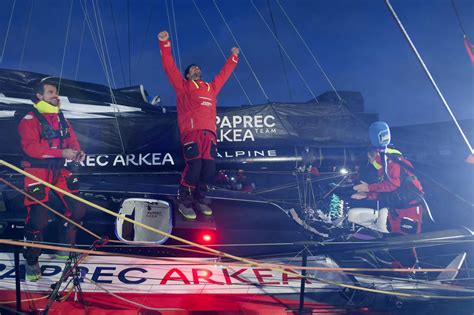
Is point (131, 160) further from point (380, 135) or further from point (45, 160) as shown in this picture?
point (380, 135)

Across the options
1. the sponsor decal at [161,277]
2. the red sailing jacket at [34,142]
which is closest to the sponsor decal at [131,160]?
the red sailing jacket at [34,142]

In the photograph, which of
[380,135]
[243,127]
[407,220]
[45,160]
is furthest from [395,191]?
[45,160]

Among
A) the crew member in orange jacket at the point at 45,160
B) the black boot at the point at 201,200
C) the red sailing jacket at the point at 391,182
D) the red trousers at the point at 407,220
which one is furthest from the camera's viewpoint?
the red sailing jacket at the point at 391,182

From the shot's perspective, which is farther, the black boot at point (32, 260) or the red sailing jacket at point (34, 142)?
the red sailing jacket at point (34, 142)

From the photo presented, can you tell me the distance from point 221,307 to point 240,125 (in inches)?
168

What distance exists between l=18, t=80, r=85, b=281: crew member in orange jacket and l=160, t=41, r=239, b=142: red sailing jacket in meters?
1.01

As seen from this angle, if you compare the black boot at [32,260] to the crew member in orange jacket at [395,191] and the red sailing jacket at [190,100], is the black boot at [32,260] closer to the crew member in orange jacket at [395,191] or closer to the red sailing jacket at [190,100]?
the red sailing jacket at [190,100]

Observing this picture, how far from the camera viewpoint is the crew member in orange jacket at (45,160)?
3.38m

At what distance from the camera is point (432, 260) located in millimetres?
4102

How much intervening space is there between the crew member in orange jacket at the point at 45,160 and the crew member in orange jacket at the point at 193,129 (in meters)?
0.95

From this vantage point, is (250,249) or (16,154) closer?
(250,249)

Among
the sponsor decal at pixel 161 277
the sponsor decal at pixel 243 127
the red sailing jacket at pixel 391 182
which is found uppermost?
the sponsor decal at pixel 243 127

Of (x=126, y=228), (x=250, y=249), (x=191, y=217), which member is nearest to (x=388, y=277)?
(x=250, y=249)

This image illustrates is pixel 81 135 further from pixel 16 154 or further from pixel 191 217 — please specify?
pixel 191 217
